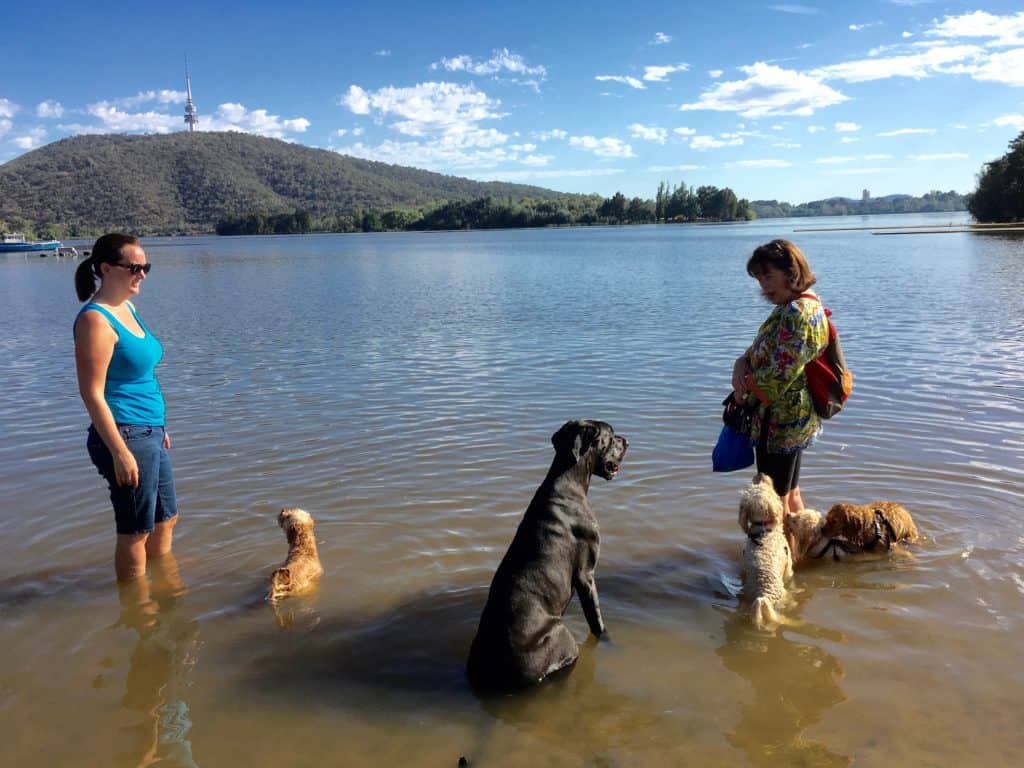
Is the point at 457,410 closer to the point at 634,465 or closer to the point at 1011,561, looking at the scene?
the point at 634,465

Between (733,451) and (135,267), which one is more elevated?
(135,267)

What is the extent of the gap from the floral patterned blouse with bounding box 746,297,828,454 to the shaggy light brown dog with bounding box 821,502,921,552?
104 cm

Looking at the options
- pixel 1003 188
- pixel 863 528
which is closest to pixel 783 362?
pixel 863 528

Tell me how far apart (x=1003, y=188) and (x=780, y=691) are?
86.4 m

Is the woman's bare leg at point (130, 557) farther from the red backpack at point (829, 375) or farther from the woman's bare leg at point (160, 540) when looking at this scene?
the red backpack at point (829, 375)

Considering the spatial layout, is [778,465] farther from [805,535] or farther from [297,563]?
[297,563]

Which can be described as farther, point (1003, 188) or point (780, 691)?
point (1003, 188)

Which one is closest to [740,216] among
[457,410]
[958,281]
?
[958,281]

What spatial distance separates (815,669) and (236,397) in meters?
9.93

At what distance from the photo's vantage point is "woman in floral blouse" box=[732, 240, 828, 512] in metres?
4.53

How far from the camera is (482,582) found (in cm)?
558

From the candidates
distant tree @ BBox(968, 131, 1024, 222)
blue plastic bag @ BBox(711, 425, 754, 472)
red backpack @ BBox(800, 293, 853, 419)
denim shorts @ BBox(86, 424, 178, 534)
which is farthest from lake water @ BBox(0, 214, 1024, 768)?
distant tree @ BBox(968, 131, 1024, 222)

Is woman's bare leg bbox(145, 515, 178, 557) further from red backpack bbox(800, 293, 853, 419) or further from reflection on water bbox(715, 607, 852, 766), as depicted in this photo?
red backpack bbox(800, 293, 853, 419)

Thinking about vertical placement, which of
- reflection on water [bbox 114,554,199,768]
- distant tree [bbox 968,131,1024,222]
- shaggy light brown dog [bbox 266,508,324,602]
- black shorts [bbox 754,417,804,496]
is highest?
distant tree [bbox 968,131,1024,222]
